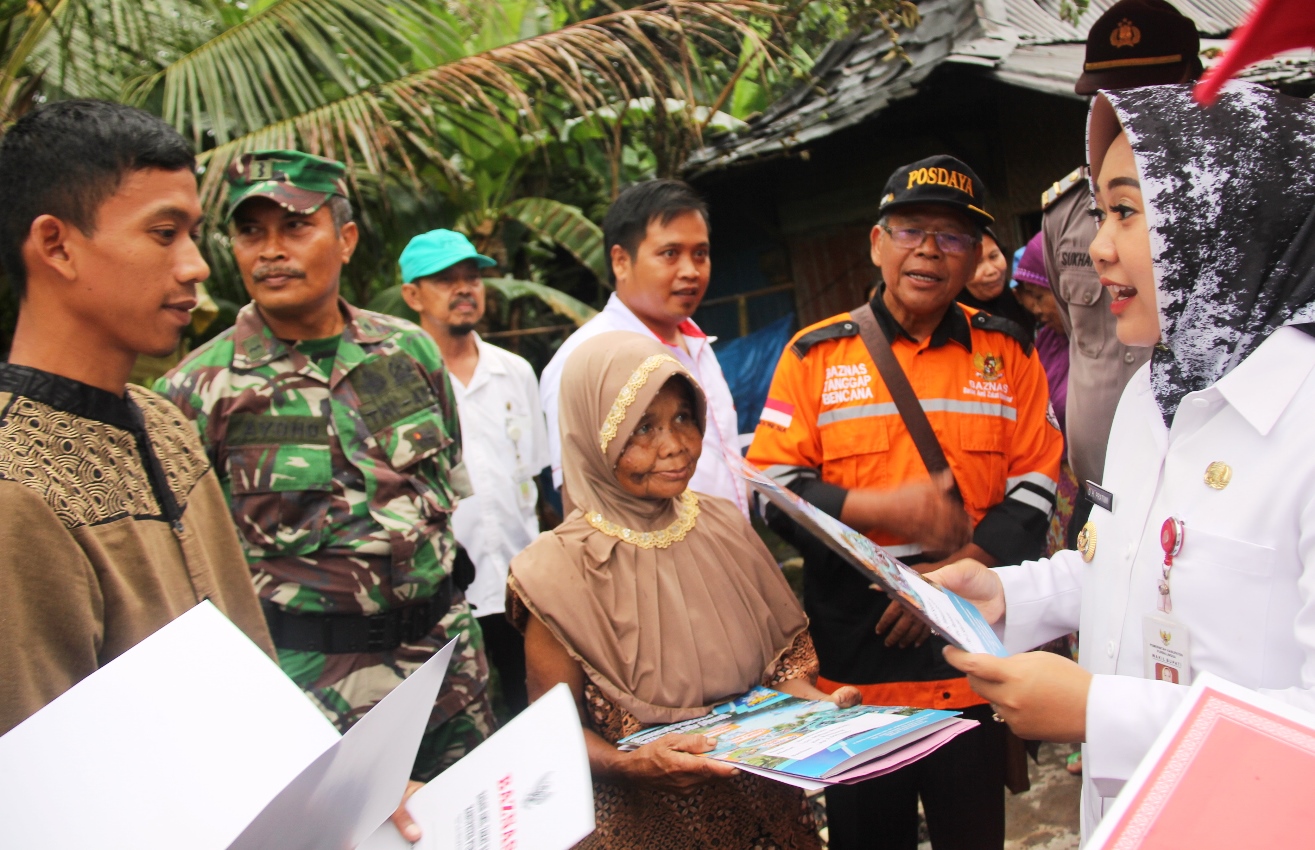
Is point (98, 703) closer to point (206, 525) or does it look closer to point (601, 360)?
point (206, 525)

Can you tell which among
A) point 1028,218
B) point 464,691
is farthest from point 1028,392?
point 1028,218

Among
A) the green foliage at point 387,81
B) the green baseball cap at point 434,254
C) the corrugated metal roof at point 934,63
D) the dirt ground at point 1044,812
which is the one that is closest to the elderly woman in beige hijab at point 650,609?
the dirt ground at point 1044,812

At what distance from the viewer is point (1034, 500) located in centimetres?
272

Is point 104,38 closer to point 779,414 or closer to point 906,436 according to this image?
point 779,414

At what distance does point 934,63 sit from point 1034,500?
377 centimetres

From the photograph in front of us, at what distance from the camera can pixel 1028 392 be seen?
2.87 m

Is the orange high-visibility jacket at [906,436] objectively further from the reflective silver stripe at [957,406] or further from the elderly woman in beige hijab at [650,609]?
the elderly woman in beige hijab at [650,609]

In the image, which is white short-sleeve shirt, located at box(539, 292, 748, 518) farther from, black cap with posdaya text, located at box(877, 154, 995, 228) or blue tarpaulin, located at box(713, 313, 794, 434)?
blue tarpaulin, located at box(713, 313, 794, 434)

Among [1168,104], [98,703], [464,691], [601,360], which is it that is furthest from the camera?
[464,691]

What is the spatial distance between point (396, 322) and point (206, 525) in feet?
4.33

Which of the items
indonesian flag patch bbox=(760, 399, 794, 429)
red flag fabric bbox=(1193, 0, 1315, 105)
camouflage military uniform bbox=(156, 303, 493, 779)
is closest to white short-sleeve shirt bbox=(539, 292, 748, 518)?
indonesian flag patch bbox=(760, 399, 794, 429)

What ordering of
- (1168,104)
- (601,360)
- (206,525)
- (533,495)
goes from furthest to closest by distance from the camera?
1. (533,495)
2. (601,360)
3. (206,525)
4. (1168,104)

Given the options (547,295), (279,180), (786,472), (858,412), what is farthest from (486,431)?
(547,295)

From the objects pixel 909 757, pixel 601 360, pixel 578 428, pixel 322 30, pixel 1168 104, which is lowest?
pixel 909 757
